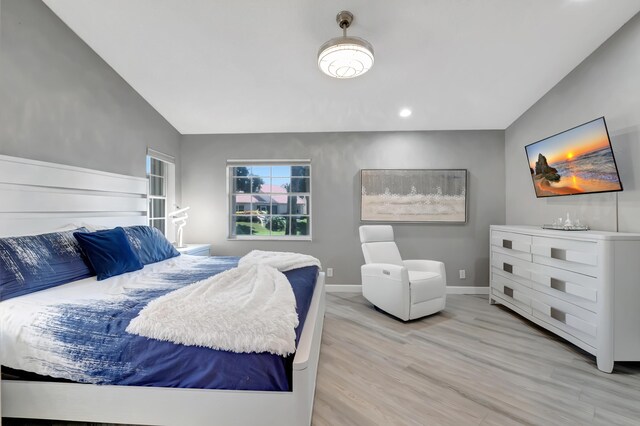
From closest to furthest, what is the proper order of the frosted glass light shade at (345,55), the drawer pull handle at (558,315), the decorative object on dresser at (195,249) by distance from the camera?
the frosted glass light shade at (345,55) < the drawer pull handle at (558,315) < the decorative object on dresser at (195,249)

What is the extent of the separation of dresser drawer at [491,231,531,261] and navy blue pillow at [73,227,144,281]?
3585 millimetres

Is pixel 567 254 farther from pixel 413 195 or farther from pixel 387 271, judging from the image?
pixel 413 195

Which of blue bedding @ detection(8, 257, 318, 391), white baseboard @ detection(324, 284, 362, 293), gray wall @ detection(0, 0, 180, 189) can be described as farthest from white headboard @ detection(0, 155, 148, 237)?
A: white baseboard @ detection(324, 284, 362, 293)

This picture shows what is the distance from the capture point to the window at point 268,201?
13.8 feet

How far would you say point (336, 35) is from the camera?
7.93 feet

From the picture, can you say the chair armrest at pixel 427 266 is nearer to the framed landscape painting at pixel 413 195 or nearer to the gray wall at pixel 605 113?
the framed landscape painting at pixel 413 195

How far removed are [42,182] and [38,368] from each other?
4.82ft

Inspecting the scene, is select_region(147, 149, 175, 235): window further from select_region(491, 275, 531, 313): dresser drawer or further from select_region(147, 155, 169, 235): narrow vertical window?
select_region(491, 275, 531, 313): dresser drawer

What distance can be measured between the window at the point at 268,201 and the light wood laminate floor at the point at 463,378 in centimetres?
172

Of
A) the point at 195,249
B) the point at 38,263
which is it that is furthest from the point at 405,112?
the point at 38,263

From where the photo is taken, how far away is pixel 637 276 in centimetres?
207

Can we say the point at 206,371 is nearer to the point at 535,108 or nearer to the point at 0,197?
the point at 0,197

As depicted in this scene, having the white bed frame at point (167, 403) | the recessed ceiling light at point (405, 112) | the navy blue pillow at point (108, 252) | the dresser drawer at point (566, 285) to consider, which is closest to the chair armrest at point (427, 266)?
the dresser drawer at point (566, 285)

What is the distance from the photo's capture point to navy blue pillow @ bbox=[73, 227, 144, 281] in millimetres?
2141
